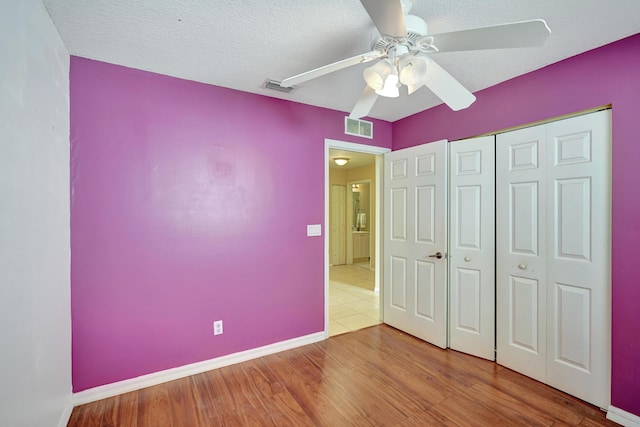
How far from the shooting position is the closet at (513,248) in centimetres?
187

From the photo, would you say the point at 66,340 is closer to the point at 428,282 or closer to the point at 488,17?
the point at 428,282

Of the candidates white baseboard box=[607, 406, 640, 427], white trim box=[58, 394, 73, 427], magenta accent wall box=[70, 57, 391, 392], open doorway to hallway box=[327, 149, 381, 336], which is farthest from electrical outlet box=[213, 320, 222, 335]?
white baseboard box=[607, 406, 640, 427]

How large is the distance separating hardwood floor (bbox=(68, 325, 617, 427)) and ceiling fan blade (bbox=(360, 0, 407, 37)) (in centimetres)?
217

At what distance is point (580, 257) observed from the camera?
6.33 ft

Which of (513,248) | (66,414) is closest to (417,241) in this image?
(513,248)

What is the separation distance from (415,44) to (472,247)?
1.92 m

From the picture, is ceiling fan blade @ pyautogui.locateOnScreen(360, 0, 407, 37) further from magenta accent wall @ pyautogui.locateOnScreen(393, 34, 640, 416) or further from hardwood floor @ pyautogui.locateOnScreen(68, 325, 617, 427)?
hardwood floor @ pyautogui.locateOnScreen(68, 325, 617, 427)

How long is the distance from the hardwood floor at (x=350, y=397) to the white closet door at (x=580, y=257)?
0.22 meters

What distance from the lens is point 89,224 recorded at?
1940 mm

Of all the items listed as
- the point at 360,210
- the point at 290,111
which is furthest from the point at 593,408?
the point at 360,210

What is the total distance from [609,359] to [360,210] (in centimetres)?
616

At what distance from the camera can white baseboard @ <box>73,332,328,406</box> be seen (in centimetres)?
195

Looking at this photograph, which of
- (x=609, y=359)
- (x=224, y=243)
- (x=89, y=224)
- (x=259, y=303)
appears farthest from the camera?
(x=259, y=303)

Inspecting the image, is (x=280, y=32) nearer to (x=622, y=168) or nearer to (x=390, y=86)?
(x=390, y=86)
